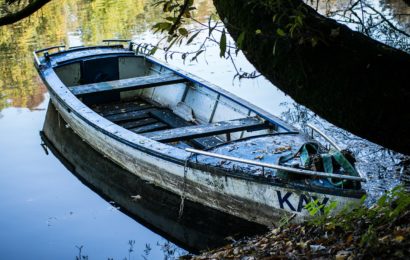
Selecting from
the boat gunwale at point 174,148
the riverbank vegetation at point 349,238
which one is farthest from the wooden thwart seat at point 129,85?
the riverbank vegetation at point 349,238

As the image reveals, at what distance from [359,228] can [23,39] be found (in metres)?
16.2

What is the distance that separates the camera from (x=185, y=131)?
300 inches

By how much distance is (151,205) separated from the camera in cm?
755

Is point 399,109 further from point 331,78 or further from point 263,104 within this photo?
point 263,104

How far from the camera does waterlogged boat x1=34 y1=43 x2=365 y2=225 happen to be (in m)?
5.89

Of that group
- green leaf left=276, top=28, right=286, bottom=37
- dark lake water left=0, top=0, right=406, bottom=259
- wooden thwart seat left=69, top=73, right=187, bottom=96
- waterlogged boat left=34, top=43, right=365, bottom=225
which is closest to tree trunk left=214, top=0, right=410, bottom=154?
green leaf left=276, top=28, right=286, bottom=37

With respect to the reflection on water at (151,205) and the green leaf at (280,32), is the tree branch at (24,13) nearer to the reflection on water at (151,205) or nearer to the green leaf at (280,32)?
the green leaf at (280,32)

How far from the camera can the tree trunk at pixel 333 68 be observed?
7.75 ft

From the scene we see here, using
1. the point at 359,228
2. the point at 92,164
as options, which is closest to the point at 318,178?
the point at 359,228

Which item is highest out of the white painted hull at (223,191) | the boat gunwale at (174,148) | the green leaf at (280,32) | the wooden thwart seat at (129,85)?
the green leaf at (280,32)

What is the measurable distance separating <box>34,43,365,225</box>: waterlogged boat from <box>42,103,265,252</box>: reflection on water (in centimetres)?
14

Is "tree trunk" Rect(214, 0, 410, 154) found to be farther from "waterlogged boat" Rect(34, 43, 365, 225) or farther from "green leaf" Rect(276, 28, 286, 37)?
"waterlogged boat" Rect(34, 43, 365, 225)

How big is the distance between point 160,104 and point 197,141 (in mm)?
2193

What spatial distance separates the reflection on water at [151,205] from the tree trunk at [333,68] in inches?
161
